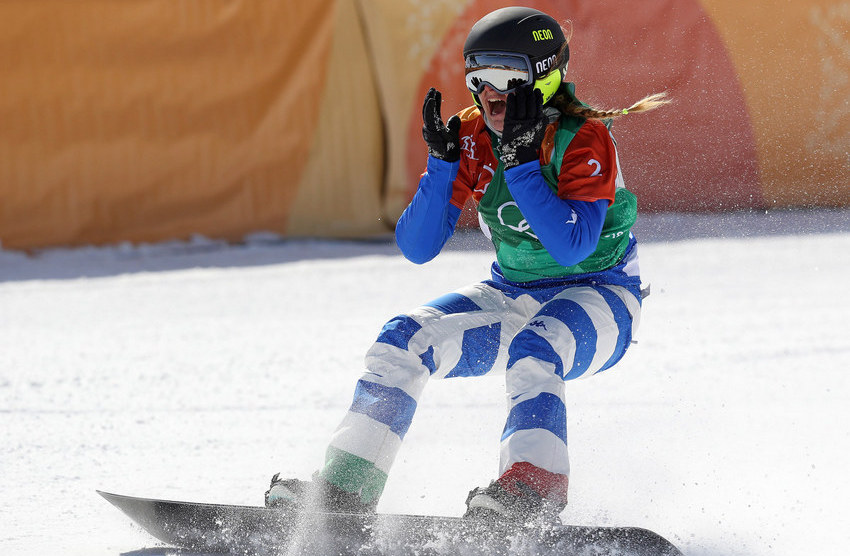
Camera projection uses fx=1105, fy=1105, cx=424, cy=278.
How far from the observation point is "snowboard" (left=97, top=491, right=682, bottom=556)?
235cm

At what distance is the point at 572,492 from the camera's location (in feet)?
10.3

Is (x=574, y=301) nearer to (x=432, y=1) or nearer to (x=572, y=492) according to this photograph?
(x=572, y=492)

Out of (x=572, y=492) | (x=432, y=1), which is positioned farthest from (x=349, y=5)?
(x=572, y=492)

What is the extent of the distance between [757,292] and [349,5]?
3647 mm

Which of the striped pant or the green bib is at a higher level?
the green bib

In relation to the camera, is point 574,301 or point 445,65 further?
point 445,65

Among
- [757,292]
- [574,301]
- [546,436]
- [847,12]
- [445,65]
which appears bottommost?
[546,436]

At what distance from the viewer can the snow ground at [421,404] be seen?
3021mm

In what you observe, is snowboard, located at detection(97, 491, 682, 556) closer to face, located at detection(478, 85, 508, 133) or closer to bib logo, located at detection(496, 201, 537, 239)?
bib logo, located at detection(496, 201, 537, 239)

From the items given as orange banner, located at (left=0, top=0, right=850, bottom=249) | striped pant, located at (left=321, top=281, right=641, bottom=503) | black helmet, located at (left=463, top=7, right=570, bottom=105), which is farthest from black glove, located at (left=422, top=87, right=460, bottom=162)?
orange banner, located at (left=0, top=0, right=850, bottom=249)

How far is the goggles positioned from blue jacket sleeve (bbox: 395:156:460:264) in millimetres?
236

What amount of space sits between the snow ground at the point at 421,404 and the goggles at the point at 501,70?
1144 mm

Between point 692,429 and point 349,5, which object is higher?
point 349,5

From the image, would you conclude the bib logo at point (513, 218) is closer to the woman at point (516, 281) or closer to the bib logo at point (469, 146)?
the woman at point (516, 281)
